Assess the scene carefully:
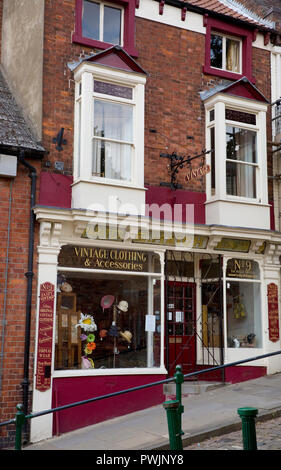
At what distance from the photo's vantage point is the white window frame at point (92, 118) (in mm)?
11328

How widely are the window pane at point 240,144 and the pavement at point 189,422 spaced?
204 inches

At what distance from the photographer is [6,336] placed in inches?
408

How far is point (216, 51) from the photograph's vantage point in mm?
13828

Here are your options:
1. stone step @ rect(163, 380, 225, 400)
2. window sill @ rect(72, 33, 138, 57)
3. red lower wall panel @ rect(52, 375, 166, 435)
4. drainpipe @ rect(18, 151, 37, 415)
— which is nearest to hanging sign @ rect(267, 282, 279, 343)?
stone step @ rect(163, 380, 225, 400)

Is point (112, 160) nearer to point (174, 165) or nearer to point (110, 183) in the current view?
point (110, 183)

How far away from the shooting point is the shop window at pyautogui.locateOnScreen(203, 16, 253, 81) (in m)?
13.5

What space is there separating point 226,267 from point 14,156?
5.39 m

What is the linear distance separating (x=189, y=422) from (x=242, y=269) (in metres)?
4.71

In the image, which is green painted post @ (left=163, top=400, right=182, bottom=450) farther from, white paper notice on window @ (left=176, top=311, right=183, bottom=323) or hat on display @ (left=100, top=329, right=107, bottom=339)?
white paper notice on window @ (left=176, top=311, right=183, bottom=323)

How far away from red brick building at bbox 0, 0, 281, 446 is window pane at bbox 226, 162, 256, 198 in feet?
0.11

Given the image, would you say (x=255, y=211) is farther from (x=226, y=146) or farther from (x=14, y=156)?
(x=14, y=156)
